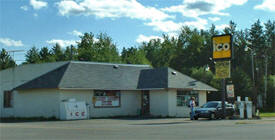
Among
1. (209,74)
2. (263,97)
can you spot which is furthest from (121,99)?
(263,97)

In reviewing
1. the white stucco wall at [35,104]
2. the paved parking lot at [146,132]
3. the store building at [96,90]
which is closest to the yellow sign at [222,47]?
the store building at [96,90]

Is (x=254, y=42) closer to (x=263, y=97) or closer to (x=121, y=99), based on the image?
(x=263, y=97)

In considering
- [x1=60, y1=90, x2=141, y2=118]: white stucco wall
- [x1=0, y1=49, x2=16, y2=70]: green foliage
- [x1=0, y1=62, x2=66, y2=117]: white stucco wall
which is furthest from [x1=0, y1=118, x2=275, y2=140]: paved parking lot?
[x1=0, y1=49, x2=16, y2=70]: green foliage

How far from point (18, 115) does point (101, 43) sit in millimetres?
44384

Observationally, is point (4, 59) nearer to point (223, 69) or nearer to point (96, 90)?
point (96, 90)

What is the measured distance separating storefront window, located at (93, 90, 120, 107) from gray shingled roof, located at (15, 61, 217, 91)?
0.68m

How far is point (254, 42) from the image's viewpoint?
75062 millimetres

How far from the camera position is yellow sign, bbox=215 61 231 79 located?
32875mm

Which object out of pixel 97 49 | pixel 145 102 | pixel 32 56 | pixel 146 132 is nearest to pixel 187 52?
pixel 97 49

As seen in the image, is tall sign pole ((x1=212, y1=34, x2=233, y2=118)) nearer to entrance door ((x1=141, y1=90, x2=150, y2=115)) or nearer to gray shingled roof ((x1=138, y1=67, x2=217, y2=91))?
gray shingled roof ((x1=138, y1=67, x2=217, y2=91))

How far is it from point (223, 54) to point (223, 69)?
117 centimetres

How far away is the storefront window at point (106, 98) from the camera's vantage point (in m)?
36.4

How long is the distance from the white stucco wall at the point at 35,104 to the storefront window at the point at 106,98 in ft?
12.2

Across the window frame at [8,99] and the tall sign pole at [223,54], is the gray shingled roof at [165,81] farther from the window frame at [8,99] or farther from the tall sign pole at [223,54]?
the window frame at [8,99]
